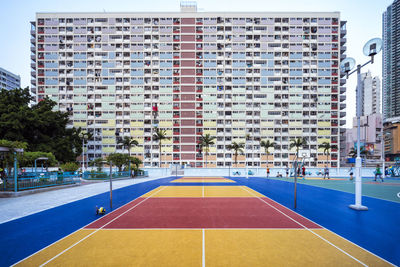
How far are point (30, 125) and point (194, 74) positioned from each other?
162 ft

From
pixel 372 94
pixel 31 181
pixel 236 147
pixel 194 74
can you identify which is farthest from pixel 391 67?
pixel 31 181

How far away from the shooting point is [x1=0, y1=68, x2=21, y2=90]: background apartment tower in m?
123

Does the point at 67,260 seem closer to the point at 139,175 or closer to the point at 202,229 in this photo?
the point at 202,229

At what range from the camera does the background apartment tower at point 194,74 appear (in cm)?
7238

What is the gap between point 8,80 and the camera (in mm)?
128250

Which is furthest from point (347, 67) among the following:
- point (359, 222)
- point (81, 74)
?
point (81, 74)

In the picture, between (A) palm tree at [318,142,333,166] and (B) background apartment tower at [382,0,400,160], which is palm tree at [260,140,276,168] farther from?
(B) background apartment tower at [382,0,400,160]

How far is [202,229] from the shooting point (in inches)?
338

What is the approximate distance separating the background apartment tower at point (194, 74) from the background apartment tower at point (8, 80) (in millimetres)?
77339

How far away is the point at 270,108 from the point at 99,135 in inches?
2436

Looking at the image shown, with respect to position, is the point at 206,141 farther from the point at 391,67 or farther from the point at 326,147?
the point at 391,67

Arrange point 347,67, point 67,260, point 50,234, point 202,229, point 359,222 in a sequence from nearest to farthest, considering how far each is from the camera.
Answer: point 67,260 → point 50,234 → point 202,229 → point 359,222 → point 347,67

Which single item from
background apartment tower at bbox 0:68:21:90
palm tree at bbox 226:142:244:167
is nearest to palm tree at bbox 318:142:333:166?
palm tree at bbox 226:142:244:167

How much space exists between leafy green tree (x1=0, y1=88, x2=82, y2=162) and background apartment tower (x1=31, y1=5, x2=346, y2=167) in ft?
87.6
